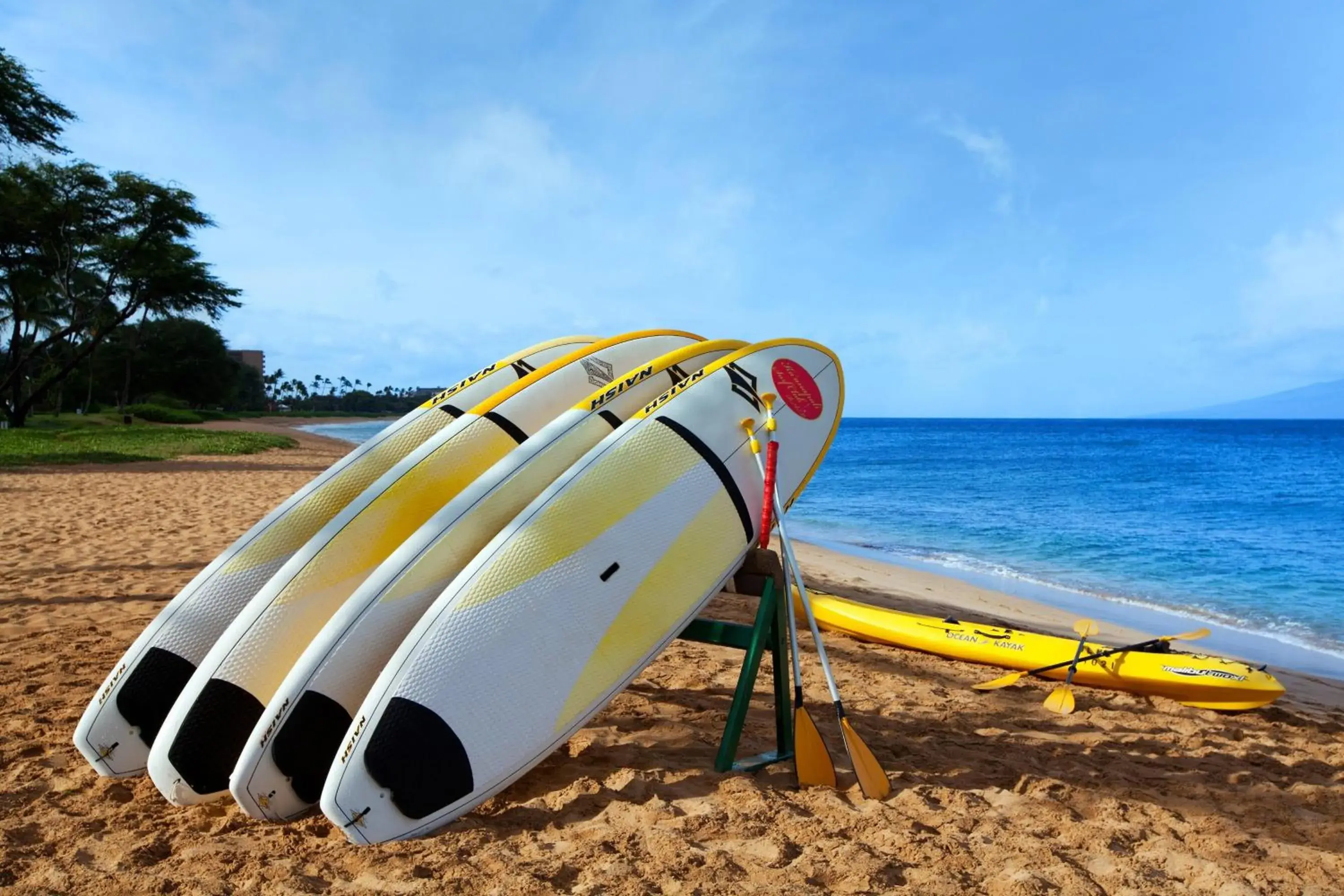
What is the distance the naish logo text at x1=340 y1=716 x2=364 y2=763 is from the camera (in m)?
2.65

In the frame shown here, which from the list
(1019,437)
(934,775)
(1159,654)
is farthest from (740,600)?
(1019,437)

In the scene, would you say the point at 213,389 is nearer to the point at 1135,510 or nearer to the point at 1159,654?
the point at 1135,510

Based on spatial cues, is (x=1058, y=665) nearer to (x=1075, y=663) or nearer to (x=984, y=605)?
(x=1075, y=663)

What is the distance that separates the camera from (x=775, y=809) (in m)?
2.98

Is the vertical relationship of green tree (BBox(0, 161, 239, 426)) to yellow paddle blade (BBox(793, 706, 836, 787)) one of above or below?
above

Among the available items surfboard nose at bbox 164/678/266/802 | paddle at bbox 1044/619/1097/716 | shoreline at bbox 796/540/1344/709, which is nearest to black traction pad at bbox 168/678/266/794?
surfboard nose at bbox 164/678/266/802

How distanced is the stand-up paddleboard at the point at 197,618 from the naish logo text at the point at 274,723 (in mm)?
689

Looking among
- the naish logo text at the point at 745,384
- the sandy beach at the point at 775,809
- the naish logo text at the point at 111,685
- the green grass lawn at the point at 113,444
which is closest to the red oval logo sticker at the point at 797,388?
the naish logo text at the point at 745,384

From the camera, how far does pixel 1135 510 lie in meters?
20.1

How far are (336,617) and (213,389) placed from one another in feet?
190

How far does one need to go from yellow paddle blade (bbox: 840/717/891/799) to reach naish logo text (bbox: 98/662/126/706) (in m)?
2.73

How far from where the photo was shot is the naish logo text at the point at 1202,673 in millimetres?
4824

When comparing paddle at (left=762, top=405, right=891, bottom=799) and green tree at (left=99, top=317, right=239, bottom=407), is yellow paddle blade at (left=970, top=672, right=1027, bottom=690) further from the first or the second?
green tree at (left=99, top=317, right=239, bottom=407)

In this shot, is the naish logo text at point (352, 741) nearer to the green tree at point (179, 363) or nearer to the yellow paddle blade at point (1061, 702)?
the yellow paddle blade at point (1061, 702)
